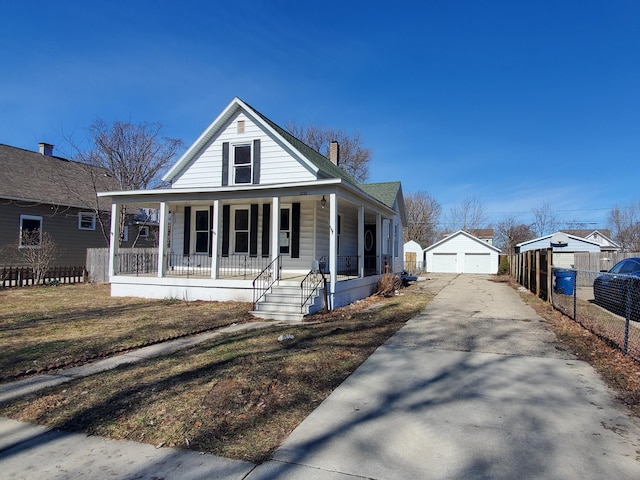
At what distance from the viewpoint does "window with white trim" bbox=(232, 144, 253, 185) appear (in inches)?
540

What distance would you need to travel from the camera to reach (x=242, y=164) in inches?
543

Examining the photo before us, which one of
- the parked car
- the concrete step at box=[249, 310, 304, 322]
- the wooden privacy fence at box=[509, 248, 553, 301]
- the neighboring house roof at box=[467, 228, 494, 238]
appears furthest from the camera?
the neighboring house roof at box=[467, 228, 494, 238]

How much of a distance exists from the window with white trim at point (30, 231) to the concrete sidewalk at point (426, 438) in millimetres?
17599

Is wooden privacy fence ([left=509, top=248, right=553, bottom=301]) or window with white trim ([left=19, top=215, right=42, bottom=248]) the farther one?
window with white trim ([left=19, top=215, right=42, bottom=248])

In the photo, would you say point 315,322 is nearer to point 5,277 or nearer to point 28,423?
point 28,423

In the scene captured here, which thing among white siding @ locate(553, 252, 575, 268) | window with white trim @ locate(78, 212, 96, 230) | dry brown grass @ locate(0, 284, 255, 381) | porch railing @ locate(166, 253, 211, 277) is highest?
window with white trim @ locate(78, 212, 96, 230)

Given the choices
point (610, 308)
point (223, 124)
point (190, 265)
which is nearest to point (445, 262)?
point (610, 308)

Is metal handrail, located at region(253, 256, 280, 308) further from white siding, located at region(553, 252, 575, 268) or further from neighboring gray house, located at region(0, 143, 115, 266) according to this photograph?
white siding, located at region(553, 252, 575, 268)

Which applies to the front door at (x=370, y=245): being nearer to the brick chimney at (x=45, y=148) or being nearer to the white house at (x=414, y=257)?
the white house at (x=414, y=257)

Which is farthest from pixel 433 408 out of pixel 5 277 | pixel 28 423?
pixel 5 277

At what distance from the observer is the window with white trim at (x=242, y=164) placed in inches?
540

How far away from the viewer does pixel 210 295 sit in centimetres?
1212

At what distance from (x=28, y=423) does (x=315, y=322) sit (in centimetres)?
603

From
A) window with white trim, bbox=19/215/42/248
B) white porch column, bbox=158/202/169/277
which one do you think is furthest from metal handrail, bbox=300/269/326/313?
window with white trim, bbox=19/215/42/248
